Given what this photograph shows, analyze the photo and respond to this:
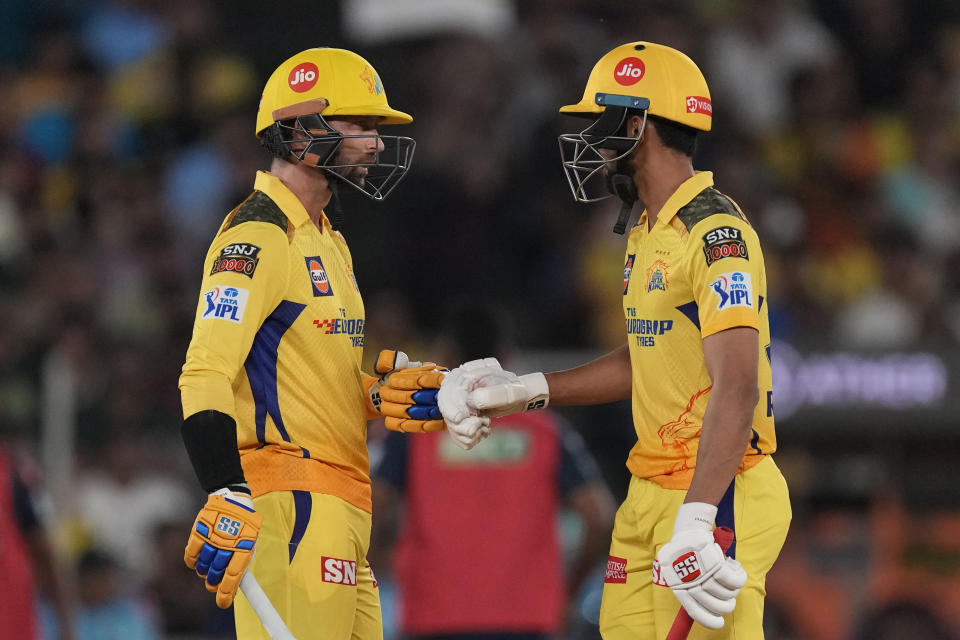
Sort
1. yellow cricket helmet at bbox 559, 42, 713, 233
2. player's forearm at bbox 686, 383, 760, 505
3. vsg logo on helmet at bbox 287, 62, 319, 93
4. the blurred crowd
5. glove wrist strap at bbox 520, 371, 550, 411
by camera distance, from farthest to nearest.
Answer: the blurred crowd → glove wrist strap at bbox 520, 371, 550, 411 → vsg logo on helmet at bbox 287, 62, 319, 93 → yellow cricket helmet at bbox 559, 42, 713, 233 → player's forearm at bbox 686, 383, 760, 505

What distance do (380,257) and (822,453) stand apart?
330 centimetres

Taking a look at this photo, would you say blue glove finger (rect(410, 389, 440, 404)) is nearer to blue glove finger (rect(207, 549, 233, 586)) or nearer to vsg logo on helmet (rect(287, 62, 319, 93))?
blue glove finger (rect(207, 549, 233, 586))

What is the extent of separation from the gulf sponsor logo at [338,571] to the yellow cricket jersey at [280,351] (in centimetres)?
23

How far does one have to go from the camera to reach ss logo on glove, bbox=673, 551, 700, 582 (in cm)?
510

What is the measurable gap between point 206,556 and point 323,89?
Answer: 5.62ft

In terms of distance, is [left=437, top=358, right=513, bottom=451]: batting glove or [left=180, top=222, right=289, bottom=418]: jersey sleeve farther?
[left=437, top=358, right=513, bottom=451]: batting glove

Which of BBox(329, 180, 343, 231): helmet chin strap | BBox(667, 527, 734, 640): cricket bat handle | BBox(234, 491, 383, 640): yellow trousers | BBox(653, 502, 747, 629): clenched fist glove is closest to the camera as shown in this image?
BBox(653, 502, 747, 629): clenched fist glove

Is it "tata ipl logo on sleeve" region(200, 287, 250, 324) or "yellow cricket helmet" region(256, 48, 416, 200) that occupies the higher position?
"yellow cricket helmet" region(256, 48, 416, 200)

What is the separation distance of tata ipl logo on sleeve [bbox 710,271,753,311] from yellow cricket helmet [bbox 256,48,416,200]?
4.18ft

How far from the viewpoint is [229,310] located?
532cm

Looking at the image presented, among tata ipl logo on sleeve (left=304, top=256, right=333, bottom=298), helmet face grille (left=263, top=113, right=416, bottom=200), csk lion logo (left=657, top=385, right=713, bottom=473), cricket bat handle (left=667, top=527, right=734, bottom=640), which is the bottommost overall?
cricket bat handle (left=667, top=527, right=734, bottom=640)

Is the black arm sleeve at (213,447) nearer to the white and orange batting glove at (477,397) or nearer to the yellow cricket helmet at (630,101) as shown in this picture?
the white and orange batting glove at (477,397)

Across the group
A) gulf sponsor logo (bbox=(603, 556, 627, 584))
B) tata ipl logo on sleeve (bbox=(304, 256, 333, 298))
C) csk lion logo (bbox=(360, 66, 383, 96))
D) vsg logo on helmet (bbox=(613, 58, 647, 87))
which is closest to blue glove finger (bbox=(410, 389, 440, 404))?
tata ipl logo on sleeve (bbox=(304, 256, 333, 298))

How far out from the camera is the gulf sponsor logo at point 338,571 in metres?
5.47
